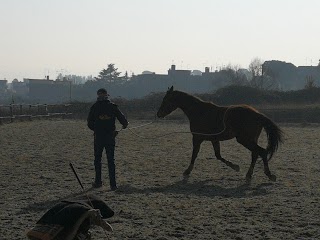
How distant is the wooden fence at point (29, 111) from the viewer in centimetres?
3195

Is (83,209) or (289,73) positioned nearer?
(83,209)

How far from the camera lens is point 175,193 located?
30.1ft

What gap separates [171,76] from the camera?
117m

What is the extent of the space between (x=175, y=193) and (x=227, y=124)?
2.35 m

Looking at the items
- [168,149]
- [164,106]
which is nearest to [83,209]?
[164,106]

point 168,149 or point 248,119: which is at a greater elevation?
point 248,119

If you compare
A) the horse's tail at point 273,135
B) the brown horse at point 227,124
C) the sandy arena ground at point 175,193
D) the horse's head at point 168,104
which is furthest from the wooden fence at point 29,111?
the horse's tail at point 273,135

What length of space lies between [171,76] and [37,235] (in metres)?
113

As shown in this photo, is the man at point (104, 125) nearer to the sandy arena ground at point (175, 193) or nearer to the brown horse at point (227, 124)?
the sandy arena ground at point (175, 193)

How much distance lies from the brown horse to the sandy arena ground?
2.03 ft

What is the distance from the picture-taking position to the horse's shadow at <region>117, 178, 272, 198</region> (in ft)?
30.2

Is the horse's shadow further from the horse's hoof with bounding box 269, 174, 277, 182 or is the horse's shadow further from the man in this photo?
the man

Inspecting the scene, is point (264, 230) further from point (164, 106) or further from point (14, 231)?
point (164, 106)

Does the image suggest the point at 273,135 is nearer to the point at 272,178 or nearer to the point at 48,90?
the point at 272,178
